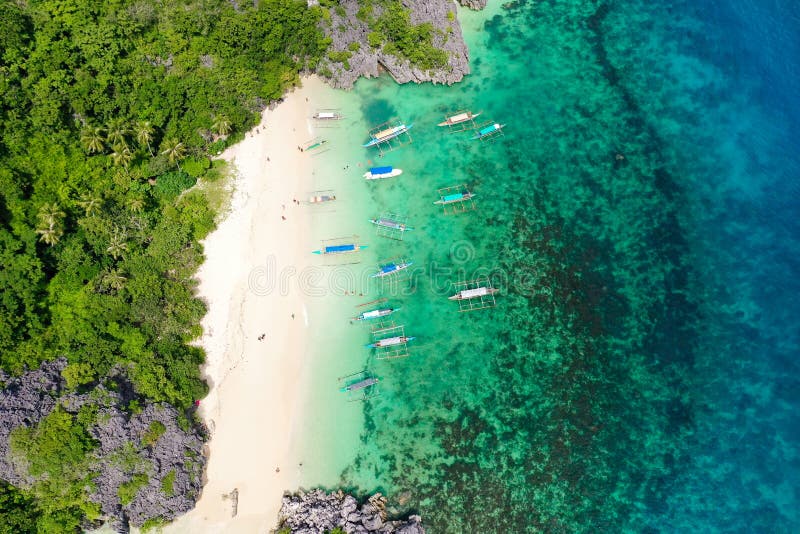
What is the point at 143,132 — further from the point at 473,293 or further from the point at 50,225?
the point at 473,293

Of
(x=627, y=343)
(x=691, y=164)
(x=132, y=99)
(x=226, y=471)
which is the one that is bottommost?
(x=226, y=471)

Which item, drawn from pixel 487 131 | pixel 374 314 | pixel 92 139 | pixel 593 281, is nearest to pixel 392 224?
pixel 374 314

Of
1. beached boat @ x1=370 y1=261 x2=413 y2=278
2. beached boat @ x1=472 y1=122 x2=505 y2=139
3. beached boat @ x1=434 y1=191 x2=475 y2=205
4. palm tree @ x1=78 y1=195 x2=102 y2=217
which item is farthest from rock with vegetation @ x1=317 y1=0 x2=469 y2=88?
palm tree @ x1=78 y1=195 x2=102 y2=217

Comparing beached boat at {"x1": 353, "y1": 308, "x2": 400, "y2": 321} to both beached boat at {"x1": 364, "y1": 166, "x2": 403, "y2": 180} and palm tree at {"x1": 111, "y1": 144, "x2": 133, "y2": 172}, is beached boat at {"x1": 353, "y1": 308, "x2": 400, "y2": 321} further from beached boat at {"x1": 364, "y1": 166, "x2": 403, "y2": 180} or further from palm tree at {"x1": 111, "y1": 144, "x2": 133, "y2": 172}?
palm tree at {"x1": 111, "y1": 144, "x2": 133, "y2": 172}

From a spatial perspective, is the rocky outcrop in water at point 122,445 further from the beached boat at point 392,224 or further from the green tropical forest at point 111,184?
the beached boat at point 392,224

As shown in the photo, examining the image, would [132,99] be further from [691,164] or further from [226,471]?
[691,164]

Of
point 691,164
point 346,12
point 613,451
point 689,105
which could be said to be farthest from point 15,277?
point 689,105
